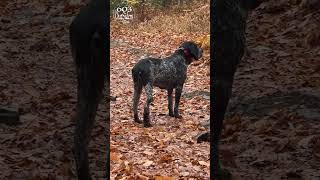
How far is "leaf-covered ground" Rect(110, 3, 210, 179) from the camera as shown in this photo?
6.26 meters

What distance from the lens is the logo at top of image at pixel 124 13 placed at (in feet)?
84.1

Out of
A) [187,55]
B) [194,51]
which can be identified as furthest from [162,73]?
[194,51]

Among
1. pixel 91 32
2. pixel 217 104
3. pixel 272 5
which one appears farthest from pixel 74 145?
pixel 272 5

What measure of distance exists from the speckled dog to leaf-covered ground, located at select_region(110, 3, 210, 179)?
388mm

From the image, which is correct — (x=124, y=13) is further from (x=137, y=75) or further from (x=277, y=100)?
(x=277, y=100)

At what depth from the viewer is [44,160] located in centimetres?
403

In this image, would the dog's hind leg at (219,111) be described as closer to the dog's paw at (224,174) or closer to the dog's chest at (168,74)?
the dog's paw at (224,174)

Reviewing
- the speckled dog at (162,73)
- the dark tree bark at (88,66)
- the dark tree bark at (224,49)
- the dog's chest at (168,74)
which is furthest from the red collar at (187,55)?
the dark tree bark at (224,49)

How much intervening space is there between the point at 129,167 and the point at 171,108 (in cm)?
373

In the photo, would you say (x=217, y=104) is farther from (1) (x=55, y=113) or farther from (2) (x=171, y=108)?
(2) (x=171, y=108)

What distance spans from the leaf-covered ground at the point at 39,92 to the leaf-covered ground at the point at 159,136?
1882 mm

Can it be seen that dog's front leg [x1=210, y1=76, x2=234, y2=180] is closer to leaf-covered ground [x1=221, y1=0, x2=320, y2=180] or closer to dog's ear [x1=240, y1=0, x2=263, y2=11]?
leaf-covered ground [x1=221, y1=0, x2=320, y2=180]

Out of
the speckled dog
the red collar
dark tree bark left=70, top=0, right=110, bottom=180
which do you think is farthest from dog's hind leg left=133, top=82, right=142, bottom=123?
dark tree bark left=70, top=0, right=110, bottom=180

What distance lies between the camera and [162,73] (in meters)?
9.28
